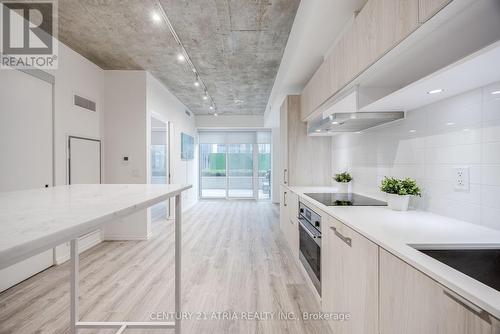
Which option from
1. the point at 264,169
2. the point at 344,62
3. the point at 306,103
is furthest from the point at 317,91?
the point at 264,169

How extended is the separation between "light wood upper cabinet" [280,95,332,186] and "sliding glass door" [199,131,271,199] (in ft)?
15.0

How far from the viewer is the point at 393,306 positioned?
98 centimetres

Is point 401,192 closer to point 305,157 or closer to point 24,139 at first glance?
point 305,157

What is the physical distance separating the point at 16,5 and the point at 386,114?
385 cm

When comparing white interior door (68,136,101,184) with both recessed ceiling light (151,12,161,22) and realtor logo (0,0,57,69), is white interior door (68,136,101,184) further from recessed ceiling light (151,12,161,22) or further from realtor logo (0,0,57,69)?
recessed ceiling light (151,12,161,22)

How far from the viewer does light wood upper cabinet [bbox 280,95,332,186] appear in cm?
344

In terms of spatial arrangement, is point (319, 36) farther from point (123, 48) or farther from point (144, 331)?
point (144, 331)

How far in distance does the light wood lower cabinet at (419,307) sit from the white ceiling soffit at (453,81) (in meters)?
0.83

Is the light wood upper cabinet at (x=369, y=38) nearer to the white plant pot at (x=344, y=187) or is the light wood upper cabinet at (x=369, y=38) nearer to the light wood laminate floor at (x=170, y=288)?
the white plant pot at (x=344, y=187)

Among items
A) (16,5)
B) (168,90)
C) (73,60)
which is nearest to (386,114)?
(16,5)

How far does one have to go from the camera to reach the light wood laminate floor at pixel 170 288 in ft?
6.20

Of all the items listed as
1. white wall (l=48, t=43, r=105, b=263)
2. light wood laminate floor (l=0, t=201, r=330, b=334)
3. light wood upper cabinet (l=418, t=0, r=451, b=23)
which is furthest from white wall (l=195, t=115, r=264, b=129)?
light wood upper cabinet (l=418, t=0, r=451, b=23)

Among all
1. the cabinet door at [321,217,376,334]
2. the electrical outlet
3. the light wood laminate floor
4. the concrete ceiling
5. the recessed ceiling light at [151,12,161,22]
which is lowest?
the light wood laminate floor

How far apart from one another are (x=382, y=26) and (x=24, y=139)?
3.58 m
